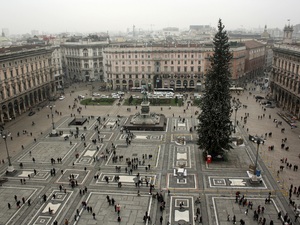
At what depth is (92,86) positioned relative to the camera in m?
104

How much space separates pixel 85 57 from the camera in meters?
111

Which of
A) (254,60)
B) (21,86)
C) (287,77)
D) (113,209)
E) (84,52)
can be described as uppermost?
(84,52)

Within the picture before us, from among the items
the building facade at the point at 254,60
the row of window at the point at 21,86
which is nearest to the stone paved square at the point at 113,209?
the row of window at the point at 21,86

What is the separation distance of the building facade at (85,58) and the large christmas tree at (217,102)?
2949 inches

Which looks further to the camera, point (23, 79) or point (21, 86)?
point (23, 79)

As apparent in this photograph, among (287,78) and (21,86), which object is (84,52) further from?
(287,78)

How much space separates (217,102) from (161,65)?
54.3 m

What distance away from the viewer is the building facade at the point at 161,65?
9350 centimetres

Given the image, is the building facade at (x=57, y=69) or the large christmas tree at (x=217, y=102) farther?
the building facade at (x=57, y=69)

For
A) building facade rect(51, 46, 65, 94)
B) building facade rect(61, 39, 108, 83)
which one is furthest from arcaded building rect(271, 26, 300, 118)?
building facade rect(51, 46, 65, 94)

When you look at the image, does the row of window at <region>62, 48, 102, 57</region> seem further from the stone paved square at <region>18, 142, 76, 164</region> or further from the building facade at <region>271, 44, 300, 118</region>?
the stone paved square at <region>18, 142, 76, 164</region>

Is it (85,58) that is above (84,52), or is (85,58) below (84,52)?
below

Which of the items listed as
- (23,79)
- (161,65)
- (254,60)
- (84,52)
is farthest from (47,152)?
(254,60)

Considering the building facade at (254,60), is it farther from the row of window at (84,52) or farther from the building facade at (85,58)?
the row of window at (84,52)
